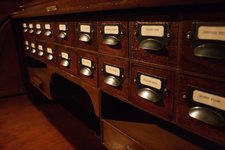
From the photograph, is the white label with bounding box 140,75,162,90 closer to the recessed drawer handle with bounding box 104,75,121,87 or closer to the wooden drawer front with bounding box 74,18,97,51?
the recessed drawer handle with bounding box 104,75,121,87

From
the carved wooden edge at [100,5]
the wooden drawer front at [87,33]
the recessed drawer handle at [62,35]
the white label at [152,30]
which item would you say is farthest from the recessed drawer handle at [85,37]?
the white label at [152,30]

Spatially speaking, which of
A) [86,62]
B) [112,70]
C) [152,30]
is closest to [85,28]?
[86,62]

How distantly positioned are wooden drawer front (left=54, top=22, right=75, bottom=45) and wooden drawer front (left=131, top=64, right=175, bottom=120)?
50cm

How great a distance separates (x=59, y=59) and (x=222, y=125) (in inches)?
40.4

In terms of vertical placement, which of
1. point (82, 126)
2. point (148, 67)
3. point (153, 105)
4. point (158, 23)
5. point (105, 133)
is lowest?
point (82, 126)

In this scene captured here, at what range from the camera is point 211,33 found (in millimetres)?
515

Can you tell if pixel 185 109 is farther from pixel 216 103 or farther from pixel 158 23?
pixel 158 23

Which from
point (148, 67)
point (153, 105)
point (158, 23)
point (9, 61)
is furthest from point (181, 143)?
point (9, 61)

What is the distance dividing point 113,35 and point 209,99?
41cm

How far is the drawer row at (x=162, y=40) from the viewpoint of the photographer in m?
0.52

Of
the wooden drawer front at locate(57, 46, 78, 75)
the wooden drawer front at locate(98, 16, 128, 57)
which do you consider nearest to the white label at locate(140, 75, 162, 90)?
the wooden drawer front at locate(98, 16, 128, 57)

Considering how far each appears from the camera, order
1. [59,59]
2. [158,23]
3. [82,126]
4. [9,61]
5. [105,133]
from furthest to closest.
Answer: [9,61], [82,126], [59,59], [105,133], [158,23]

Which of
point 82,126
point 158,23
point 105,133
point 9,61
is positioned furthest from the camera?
point 9,61

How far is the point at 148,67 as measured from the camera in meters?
0.71
